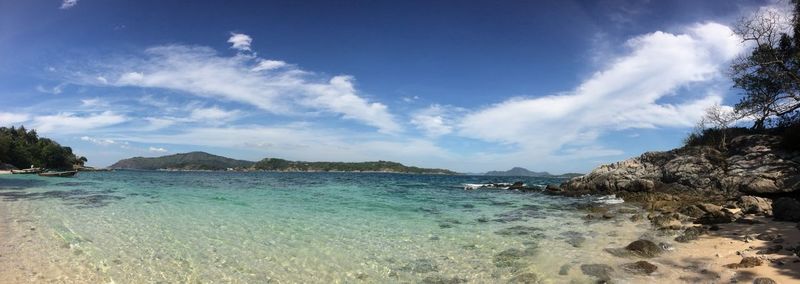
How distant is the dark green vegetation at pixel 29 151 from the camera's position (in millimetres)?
103319


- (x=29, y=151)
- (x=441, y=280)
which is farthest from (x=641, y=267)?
(x=29, y=151)

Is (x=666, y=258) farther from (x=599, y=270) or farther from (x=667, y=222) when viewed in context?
(x=667, y=222)

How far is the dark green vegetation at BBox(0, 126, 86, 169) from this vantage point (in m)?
103

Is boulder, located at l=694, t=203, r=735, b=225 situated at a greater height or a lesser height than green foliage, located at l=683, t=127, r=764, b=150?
lesser

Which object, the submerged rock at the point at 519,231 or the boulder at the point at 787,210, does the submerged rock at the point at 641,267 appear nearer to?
the submerged rock at the point at 519,231

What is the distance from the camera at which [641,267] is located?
10117 mm

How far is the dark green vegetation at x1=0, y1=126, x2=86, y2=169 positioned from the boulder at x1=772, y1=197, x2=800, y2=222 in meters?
136

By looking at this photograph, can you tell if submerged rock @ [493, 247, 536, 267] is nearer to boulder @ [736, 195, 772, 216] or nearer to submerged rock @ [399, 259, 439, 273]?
submerged rock @ [399, 259, 439, 273]

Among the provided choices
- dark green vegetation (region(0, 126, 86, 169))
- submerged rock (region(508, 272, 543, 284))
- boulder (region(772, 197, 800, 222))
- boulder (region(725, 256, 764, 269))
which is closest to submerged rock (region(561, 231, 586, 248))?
submerged rock (region(508, 272, 543, 284))

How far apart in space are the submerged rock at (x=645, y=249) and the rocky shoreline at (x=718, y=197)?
3cm

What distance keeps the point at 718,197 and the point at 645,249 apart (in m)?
18.1

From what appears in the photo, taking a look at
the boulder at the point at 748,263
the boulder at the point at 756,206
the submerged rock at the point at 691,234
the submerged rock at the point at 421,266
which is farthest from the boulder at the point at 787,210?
the submerged rock at the point at 421,266

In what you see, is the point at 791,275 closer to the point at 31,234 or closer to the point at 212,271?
the point at 212,271

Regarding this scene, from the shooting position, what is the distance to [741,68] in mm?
21594
